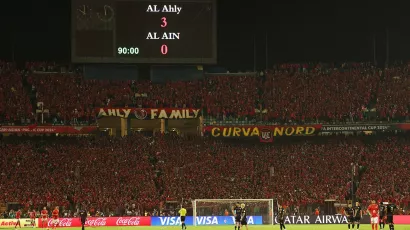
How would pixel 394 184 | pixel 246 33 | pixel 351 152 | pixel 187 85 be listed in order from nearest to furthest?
1. pixel 394 184
2. pixel 351 152
3. pixel 187 85
4. pixel 246 33

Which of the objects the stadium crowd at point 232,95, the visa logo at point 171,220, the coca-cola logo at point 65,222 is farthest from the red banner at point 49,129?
the visa logo at point 171,220

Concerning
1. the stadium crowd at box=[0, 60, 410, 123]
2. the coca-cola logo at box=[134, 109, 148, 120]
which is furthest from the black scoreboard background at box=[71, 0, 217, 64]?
the stadium crowd at box=[0, 60, 410, 123]

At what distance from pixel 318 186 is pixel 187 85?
17.7 metres

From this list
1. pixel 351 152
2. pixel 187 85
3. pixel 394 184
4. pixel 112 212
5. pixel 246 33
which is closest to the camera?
pixel 112 212

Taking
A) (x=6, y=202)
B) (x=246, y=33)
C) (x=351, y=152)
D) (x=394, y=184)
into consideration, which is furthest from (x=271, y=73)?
(x=6, y=202)

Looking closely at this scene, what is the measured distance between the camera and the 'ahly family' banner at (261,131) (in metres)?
65.4

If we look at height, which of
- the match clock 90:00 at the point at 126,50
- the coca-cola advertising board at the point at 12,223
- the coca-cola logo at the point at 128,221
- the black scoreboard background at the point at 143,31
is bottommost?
the coca-cola logo at the point at 128,221

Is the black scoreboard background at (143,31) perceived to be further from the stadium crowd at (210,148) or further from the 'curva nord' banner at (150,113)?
the stadium crowd at (210,148)

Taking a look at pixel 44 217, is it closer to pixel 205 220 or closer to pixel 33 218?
pixel 33 218

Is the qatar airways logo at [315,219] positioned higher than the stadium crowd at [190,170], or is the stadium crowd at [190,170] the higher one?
the stadium crowd at [190,170]

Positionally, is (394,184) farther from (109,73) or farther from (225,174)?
(109,73)

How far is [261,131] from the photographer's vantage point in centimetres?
6569

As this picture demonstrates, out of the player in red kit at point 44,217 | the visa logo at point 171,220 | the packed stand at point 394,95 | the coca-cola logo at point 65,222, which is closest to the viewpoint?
the player in red kit at point 44,217

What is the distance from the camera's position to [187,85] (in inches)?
2685
